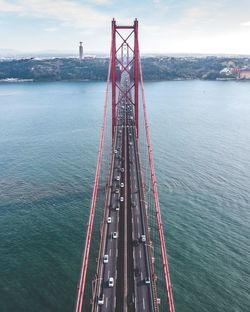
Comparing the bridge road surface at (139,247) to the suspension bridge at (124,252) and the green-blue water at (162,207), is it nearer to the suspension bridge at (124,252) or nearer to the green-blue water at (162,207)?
the suspension bridge at (124,252)

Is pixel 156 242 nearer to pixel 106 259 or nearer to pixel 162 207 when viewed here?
pixel 162 207

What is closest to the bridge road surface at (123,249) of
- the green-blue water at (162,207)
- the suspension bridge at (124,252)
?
the suspension bridge at (124,252)

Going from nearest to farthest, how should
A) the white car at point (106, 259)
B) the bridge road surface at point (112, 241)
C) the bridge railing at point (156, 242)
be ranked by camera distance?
the bridge road surface at point (112, 241), the bridge railing at point (156, 242), the white car at point (106, 259)

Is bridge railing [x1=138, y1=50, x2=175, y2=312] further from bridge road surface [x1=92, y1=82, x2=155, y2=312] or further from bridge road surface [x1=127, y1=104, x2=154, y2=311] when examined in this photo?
bridge road surface [x1=92, y1=82, x2=155, y2=312]

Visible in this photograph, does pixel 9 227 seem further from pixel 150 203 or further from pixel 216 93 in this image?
pixel 216 93

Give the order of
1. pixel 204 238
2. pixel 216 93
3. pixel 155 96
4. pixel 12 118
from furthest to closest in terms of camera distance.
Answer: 1. pixel 216 93
2. pixel 155 96
3. pixel 12 118
4. pixel 204 238

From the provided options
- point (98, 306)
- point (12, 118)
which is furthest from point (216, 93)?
point (98, 306)

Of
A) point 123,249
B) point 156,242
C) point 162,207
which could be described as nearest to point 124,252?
point 123,249

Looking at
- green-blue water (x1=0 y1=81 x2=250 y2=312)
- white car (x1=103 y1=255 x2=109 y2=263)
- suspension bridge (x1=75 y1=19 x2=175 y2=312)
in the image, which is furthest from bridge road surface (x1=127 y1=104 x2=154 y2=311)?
green-blue water (x1=0 y1=81 x2=250 y2=312)
